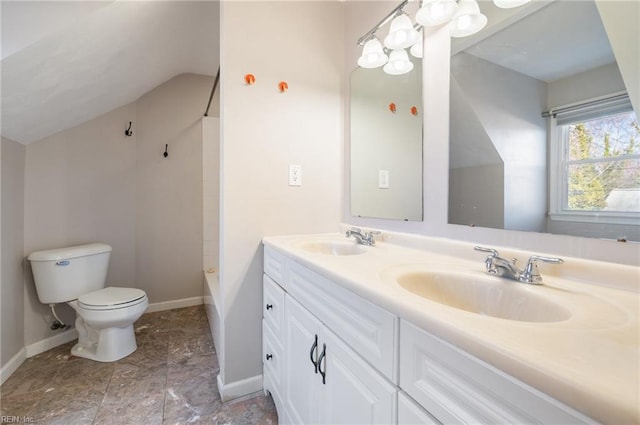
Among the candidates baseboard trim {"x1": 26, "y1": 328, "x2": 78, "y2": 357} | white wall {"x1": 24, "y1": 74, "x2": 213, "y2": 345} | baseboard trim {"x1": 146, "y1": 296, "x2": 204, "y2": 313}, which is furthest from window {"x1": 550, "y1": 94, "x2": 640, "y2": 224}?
baseboard trim {"x1": 26, "y1": 328, "x2": 78, "y2": 357}

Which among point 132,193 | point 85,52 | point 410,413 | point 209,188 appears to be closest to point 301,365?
point 410,413

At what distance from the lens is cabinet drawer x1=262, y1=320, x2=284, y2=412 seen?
1.28 metres

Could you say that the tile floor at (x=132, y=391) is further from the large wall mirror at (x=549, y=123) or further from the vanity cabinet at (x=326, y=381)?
the large wall mirror at (x=549, y=123)

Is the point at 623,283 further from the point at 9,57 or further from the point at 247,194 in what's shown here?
the point at 9,57

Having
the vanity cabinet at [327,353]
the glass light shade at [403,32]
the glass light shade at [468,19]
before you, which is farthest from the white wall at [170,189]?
the glass light shade at [468,19]

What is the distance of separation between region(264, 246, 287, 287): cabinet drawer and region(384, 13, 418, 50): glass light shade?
109cm

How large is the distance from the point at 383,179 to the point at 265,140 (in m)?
0.69

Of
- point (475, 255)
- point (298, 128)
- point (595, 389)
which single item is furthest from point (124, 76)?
point (595, 389)

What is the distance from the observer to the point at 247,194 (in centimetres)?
150

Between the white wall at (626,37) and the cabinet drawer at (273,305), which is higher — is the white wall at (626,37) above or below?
above

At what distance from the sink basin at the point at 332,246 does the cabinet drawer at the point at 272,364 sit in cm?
47

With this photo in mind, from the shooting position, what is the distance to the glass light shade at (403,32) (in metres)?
1.20

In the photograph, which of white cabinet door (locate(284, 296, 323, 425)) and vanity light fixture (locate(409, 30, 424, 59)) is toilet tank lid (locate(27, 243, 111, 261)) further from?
vanity light fixture (locate(409, 30, 424, 59))

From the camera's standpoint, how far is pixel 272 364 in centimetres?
140
